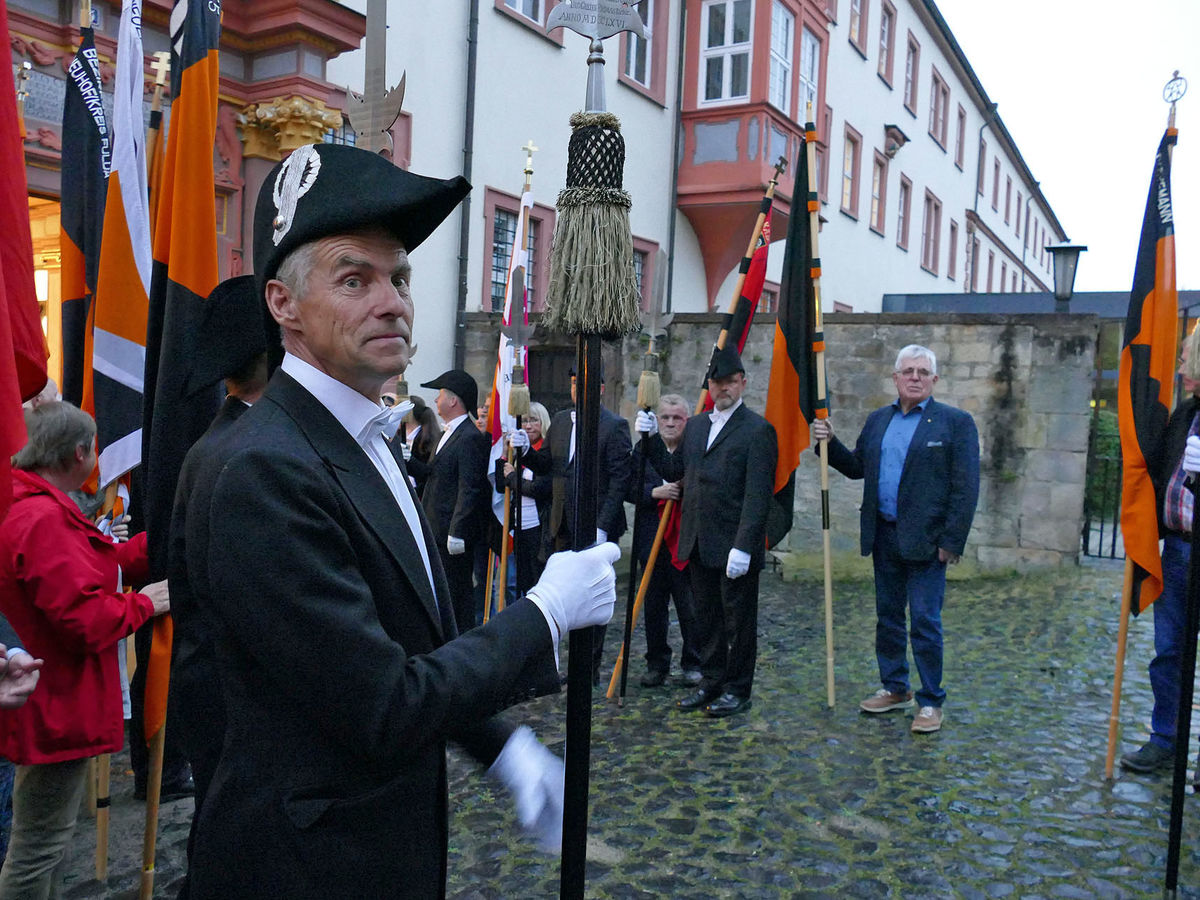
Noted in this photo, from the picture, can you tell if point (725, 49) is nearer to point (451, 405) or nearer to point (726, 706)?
point (451, 405)

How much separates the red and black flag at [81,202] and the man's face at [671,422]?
3.63 meters

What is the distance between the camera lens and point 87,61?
3984 millimetres

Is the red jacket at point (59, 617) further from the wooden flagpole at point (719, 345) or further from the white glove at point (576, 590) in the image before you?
the wooden flagpole at point (719, 345)

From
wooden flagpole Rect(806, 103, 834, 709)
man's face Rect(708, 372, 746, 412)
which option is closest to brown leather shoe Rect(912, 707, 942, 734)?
wooden flagpole Rect(806, 103, 834, 709)

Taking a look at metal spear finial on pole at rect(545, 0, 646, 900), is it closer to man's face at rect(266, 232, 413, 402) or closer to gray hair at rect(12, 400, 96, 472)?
man's face at rect(266, 232, 413, 402)

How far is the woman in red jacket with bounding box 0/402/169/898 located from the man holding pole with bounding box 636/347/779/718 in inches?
133

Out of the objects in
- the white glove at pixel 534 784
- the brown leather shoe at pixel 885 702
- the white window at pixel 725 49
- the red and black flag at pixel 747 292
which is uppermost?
the white window at pixel 725 49

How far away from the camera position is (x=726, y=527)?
5609mm

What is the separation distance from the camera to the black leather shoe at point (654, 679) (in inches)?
239

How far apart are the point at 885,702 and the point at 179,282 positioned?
14.5 ft

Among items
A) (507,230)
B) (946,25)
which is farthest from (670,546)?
(946,25)

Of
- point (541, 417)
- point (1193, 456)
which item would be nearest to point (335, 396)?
point (1193, 456)

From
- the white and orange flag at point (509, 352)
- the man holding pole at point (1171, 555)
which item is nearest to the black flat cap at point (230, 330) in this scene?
the white and orange flag at point (509, 352)

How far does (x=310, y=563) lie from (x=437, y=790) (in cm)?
54
